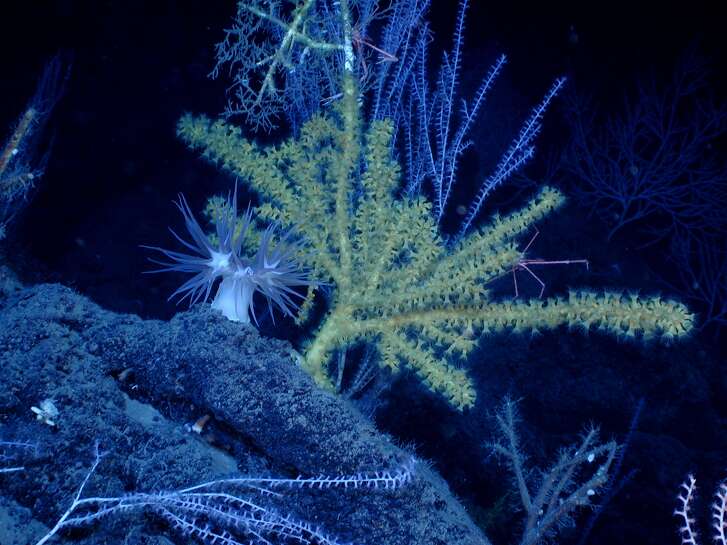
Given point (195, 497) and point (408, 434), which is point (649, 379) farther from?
point (195, 497)

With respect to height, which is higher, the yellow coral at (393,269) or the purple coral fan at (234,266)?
the yellow coral at (393,269)

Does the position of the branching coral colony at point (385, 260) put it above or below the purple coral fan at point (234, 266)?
above

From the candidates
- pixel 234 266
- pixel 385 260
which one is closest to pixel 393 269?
pixel 385 260

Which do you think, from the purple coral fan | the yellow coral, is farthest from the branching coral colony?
the purple coral fan

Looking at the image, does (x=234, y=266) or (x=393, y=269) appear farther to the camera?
(x=393, y=269)

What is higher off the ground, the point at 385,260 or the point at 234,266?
the point at 385,260

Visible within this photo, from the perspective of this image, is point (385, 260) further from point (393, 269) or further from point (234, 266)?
point (234, 266)

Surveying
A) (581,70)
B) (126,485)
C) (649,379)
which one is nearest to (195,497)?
(126,485)

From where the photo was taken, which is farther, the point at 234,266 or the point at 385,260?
the point at 385,260

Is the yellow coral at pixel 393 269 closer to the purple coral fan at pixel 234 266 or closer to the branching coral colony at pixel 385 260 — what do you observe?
the branching coral colony at pixel 385 260

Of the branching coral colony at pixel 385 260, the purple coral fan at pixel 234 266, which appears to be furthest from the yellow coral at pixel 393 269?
the purple coral fan at pixel 234 266

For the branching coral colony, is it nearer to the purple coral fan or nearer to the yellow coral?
the yellow coral
